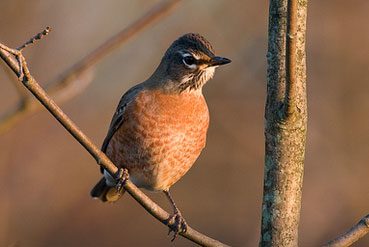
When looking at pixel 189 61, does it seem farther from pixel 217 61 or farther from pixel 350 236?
pixel 350 236

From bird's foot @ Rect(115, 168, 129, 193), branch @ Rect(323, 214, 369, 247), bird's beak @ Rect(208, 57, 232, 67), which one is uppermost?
bird's beak @ Rect(208, 57, 232, 67)

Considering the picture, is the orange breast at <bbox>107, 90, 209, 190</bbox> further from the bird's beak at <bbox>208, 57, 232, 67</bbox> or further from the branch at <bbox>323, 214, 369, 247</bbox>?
the branch at <bbox>323, 214, 369, 247</bbox>

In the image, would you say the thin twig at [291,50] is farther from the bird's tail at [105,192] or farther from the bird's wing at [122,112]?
the bird's tail at [105,192]

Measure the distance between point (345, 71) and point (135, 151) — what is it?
6334mm

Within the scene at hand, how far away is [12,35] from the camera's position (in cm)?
1117

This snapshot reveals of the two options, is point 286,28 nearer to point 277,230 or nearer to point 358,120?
point 277,230

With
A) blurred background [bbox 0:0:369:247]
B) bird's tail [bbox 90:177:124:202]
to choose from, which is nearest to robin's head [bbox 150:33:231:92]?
bird's tail [bbox 90:177:124:202]

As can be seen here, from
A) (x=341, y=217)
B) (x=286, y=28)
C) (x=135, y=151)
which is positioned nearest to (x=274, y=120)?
(x=286, y=28)

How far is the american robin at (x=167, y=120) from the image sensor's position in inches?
225

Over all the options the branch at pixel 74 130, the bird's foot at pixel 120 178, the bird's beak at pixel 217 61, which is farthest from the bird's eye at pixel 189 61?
the branch at pixel 74 130

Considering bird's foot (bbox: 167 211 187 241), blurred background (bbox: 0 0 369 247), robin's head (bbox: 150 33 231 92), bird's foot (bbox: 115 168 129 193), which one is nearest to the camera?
bird's foot (bbox: 115 168 129 193)

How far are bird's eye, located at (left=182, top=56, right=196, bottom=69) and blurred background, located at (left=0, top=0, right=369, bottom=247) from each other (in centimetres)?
445

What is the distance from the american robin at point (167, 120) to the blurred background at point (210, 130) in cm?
424

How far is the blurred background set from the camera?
10.8m
